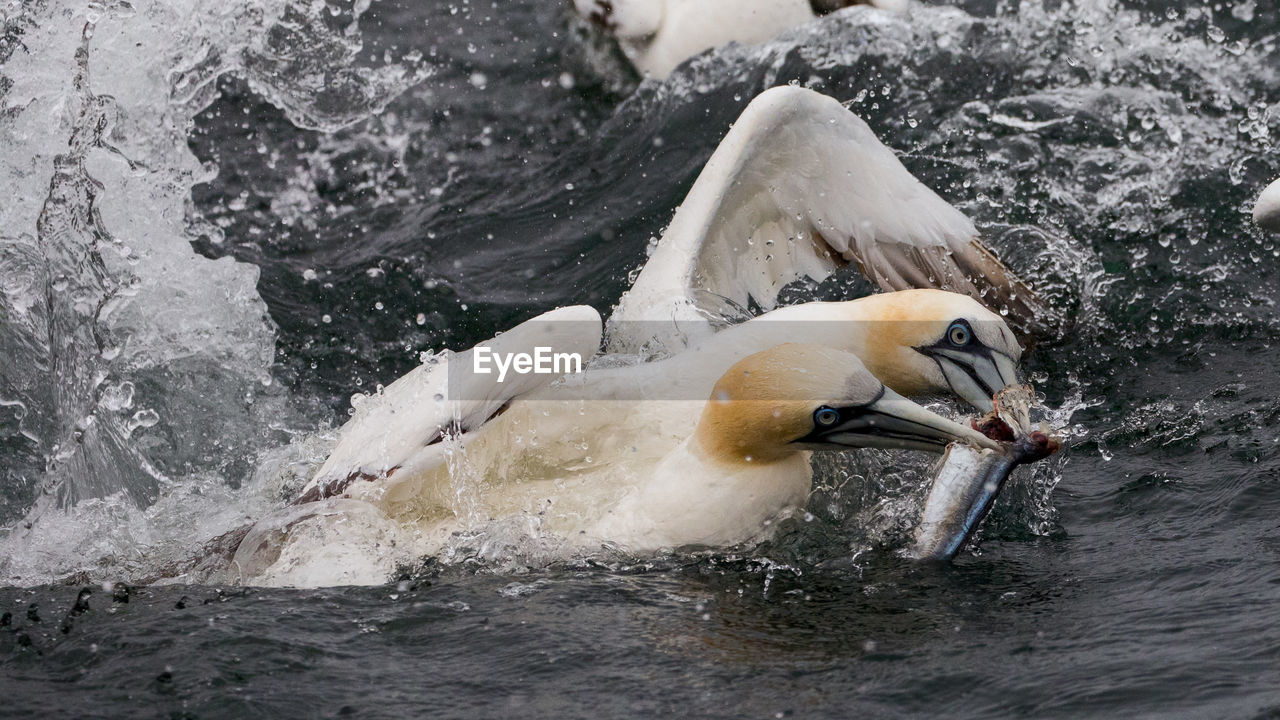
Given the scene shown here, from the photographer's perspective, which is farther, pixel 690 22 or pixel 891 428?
pixel 690 22

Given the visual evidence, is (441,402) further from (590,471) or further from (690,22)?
(690,22)

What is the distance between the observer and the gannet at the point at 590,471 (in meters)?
4.62

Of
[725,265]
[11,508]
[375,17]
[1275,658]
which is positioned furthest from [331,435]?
[375,17]

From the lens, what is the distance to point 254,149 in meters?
8.96

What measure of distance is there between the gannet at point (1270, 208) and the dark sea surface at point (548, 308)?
65 cm

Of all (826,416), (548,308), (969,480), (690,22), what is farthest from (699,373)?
(690,22)

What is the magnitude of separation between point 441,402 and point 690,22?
524 cm

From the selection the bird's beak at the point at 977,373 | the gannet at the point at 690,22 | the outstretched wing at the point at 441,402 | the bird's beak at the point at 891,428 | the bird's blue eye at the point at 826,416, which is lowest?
the bird's beak at the point at 977,373

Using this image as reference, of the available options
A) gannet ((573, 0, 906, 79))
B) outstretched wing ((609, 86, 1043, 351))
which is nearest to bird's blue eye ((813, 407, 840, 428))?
outstretched wing ((609, 86, 1043, 351))

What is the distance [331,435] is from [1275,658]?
3.52 meters


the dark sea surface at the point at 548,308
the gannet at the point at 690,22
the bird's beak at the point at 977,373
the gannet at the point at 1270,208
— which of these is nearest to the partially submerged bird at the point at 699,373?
the bird's beak at the point at 977,373

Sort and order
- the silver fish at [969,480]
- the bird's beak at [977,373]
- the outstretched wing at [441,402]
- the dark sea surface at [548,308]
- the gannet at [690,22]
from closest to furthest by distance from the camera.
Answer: the dark sea surface at [548,308] → the silver fish at [969,480] → the outstretched wing at [441,402] → the bird's beak at [977,373] → the gannet at [690,22]

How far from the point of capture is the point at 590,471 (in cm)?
509

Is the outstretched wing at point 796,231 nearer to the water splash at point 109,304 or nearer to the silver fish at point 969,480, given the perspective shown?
the silver fish at point 969,480
